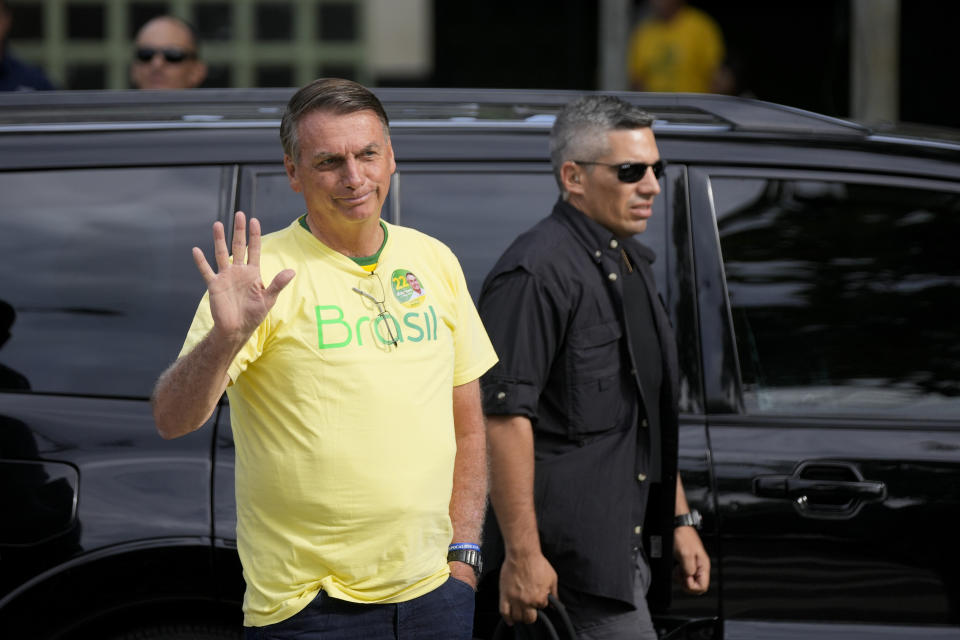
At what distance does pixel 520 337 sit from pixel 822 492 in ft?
2.64

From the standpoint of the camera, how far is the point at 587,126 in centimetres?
297

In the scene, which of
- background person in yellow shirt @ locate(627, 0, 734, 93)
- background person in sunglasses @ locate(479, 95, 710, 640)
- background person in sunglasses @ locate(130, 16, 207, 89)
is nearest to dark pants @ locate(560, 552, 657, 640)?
background person in sunglasses @ locate(479, 95, 710, 640)

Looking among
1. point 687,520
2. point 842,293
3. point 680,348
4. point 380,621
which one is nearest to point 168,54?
point 680,348

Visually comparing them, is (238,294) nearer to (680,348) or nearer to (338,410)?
(338,410)

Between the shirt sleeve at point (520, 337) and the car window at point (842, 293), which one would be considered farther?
the car window at point (842, 293)

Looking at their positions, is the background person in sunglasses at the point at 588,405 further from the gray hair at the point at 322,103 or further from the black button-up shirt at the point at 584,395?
the gray hair at the point at 322,103

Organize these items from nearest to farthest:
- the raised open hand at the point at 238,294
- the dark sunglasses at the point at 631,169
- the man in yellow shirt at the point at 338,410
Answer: the raised open hand at the point at 238,294 < the man in yellow shirt at the point at 338,410 < the dark sunglasses at the point at 631,169

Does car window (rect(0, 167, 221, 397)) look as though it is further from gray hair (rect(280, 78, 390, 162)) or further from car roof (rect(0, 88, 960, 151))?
gray hair (rect(280, 78, 390, 162))

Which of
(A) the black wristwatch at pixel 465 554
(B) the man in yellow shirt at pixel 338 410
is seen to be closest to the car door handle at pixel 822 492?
(A) the black wristwatch at pixel 465 554

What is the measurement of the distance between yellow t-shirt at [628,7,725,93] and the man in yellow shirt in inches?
239

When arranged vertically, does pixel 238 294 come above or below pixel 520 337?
above

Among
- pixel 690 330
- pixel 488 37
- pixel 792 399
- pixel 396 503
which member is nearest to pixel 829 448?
pixel 792 399

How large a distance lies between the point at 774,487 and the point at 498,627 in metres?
0.70

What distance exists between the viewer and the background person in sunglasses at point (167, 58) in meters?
5.52
